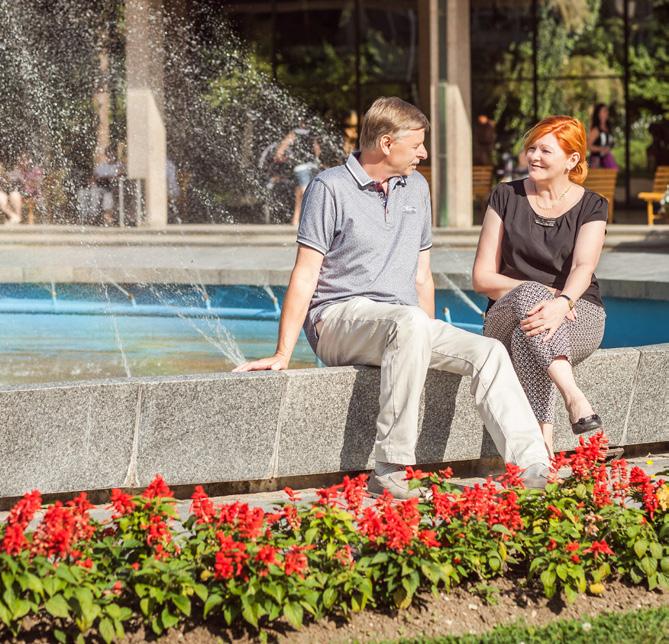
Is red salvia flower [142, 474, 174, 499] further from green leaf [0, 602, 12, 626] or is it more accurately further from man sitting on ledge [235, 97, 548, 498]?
man sitting on ledge [235, 97, 548, 498]

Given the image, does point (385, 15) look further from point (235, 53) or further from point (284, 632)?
point (284, 632)

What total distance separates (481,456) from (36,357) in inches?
185

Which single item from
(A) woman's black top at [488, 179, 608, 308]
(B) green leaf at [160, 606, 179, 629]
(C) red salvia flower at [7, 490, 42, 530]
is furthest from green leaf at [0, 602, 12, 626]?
(A) woman's black top at [488, 179, 608, 308]

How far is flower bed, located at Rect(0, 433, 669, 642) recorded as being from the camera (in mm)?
3539

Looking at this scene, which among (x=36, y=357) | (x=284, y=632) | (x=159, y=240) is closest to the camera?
(x=284, y=632)

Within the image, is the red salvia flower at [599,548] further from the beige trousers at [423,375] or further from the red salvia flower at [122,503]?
the red salvia flower at [122,503]

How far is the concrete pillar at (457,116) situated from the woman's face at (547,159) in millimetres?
14153

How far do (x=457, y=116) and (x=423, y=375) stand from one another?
15.3m

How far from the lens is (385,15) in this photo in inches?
1011

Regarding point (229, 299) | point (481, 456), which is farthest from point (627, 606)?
point (229, 299)

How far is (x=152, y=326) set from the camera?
1091 centimetres

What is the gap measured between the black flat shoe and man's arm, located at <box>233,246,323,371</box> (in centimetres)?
119

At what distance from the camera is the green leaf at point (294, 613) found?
3.55 meters

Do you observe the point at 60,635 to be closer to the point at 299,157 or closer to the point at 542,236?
the point at 542,236
